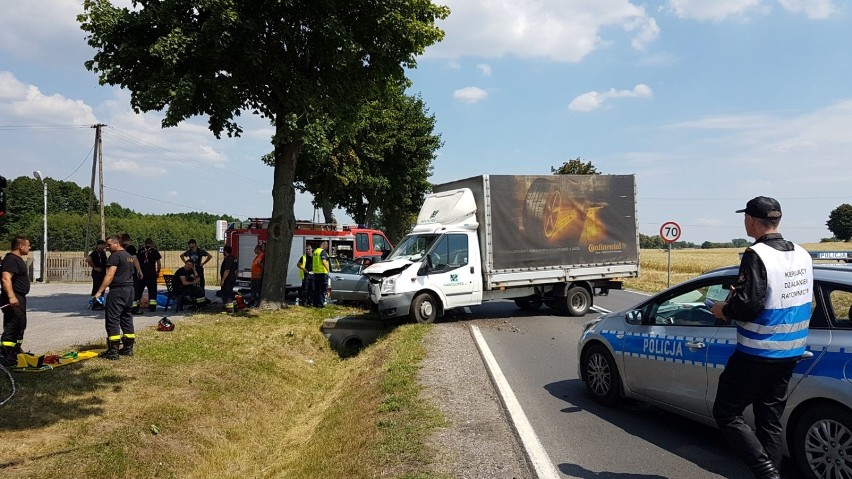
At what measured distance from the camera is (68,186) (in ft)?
356

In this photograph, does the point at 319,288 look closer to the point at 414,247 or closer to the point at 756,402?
the point at 414,247

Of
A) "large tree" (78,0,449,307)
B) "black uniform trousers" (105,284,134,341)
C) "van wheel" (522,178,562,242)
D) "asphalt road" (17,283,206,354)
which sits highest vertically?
"large tree" (78,0,449,307)

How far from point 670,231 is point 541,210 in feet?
33.6

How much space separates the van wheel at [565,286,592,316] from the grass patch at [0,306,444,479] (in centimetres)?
504

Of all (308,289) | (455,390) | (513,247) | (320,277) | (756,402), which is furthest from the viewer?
(308,289)

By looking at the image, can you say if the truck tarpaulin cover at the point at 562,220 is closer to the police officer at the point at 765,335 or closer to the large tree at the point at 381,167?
the police officer at the point at 765,335

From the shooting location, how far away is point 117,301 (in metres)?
8.26

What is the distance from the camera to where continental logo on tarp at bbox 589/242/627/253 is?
13.8 meters

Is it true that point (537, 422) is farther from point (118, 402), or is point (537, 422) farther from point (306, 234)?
point (306, 234)

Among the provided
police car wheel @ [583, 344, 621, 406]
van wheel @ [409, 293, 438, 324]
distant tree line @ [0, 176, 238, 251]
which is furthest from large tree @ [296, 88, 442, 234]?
distant tree line @ [0, 176, 238, 251]

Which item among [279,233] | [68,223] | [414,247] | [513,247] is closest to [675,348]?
[513,247]

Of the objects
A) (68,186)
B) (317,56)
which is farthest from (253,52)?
(68,186)

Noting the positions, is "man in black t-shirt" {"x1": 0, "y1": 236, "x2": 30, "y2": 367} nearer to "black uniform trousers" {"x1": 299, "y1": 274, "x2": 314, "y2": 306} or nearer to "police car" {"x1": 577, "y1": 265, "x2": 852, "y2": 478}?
"police car" {"x1": 577, "y1": 265, "x2": 852, "y2": 478}

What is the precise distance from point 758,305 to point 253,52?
11.6 m
